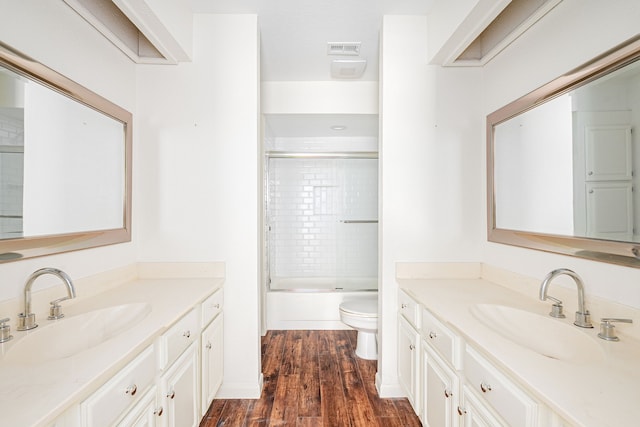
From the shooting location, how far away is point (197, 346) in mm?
1599

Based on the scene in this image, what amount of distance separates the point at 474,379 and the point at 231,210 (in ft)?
5.22

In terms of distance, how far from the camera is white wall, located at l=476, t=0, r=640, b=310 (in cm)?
111

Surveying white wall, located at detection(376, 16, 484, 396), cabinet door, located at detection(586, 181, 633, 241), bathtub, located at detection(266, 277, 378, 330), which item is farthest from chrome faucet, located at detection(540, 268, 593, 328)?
bathtub, located at detection(266, 277, 378, 330)

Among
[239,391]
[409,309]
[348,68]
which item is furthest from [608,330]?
[348,68]

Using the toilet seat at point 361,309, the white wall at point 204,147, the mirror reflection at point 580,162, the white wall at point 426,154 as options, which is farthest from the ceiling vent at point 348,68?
the toilet seat at point 361,309

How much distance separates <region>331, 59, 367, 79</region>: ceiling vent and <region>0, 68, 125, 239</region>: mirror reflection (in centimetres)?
163

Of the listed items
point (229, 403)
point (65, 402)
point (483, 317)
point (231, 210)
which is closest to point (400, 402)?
point (483, 317)

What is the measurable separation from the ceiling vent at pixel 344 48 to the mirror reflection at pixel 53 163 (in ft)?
5.07

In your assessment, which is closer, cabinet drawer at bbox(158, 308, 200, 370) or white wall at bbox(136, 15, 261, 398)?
cabinet drawer at bbox(158, 308, 200, 370)

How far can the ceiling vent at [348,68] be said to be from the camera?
2.42 m

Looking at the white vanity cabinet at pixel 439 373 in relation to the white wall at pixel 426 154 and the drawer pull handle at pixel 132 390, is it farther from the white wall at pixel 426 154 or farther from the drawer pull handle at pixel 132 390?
the drawer pull handle at pixel 132 390

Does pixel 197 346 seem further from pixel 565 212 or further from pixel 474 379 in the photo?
pixel 565 212

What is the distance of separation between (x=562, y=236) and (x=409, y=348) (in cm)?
99

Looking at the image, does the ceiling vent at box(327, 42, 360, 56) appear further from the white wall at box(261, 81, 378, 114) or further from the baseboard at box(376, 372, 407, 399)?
the baseboard at box(376, 372, 407, 399)
